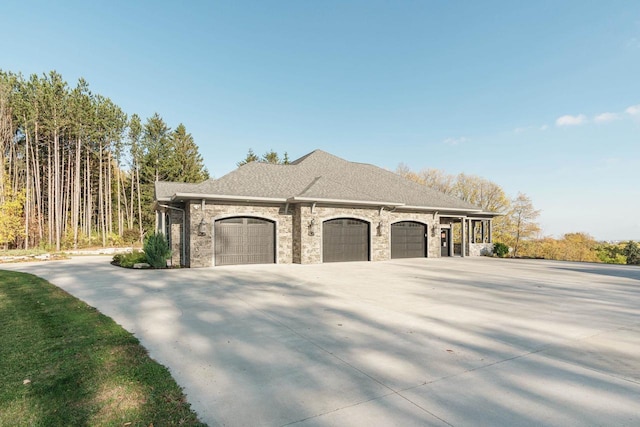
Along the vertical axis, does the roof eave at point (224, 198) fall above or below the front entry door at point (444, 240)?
above

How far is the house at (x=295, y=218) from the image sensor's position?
12828 mm

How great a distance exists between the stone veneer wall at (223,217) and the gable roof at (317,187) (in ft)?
1.92

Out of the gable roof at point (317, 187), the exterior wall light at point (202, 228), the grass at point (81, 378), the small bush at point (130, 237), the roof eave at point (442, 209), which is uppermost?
the gable roof at point (317, 187)

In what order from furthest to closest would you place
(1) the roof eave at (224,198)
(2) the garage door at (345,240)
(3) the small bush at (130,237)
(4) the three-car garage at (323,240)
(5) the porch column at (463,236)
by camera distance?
(3) the small bush at (130,237), (5) the porch column at (463,236), (2) the garage door at (345,240), (4) the three-car garage at (323,240), (1) the roof eave at (224,198)

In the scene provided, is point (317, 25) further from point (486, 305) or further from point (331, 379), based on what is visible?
point (331, 379)

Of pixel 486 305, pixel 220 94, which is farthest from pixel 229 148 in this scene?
pixel 486 305

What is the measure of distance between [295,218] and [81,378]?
1144 centimetres

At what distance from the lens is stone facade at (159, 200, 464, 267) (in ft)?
41.1

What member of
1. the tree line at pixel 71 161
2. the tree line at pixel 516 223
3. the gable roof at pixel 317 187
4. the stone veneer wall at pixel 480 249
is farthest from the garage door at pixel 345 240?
the tree line at pixel 71 161

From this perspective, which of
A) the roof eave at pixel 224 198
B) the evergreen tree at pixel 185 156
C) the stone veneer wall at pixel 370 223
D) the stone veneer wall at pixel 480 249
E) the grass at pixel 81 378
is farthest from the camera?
the evergreen tree at pixel 185 156

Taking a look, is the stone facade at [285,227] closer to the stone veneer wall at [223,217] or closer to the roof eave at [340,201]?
the stone veneer wall at [223,217]

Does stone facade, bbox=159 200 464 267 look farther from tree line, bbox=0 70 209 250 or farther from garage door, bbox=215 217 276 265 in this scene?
tree line, bbox=0 70 209 250

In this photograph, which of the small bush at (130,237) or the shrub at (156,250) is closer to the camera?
the shrub at (156,250)

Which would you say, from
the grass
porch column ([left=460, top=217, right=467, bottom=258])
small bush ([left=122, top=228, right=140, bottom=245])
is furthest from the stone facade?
small bush ([left=122, top=228, right=140, bottom=245])
